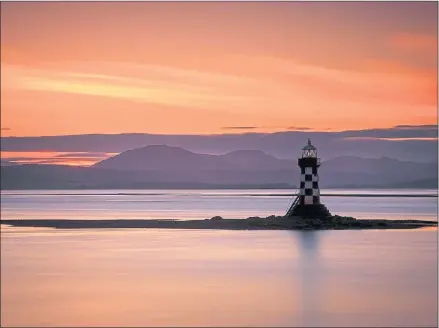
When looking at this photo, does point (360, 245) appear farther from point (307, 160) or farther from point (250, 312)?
point (250, 312)

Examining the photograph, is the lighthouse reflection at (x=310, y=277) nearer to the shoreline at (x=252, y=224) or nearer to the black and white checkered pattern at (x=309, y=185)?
the shoreline at (x=252, y=224)

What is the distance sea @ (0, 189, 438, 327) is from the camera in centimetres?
2022

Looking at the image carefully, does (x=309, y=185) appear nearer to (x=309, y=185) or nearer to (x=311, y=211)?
(x=309, y=185)

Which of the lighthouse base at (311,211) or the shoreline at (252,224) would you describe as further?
the shoreline at (252,224)

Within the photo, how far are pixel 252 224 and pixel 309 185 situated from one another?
7335 mm

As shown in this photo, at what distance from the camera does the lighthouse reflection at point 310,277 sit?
68.4ft

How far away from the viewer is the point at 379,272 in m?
28.3

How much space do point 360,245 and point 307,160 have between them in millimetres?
4108

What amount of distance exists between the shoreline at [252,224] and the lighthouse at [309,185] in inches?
18.4

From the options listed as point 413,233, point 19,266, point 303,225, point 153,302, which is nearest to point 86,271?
point 19,266

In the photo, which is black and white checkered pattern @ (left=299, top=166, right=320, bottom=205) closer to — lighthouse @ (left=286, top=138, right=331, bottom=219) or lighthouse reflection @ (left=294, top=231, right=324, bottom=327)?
lighthouse @ (left=286, top=138, right=331, bottom=219)

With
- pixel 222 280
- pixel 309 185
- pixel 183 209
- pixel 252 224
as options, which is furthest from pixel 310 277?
pixel 183 209

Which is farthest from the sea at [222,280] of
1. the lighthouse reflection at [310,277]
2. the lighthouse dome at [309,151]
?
the lighthouse dome at [309,151]

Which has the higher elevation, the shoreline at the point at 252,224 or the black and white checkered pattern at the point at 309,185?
the black and white checkered pattern at the point at 309,185
